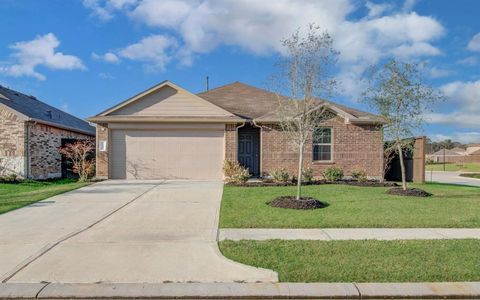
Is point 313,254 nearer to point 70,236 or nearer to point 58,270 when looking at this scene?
point 58,270

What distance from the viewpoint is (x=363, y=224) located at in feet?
26.3

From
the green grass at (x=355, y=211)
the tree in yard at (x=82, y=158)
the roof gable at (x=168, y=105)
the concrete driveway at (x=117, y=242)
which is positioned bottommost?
the concrete driveway at (x=117, y=242)

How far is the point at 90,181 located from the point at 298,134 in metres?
9.76

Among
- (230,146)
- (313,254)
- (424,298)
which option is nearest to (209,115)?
(230,146)

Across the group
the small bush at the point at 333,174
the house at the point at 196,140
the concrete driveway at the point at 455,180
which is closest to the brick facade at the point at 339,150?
the house at the point at 196,140

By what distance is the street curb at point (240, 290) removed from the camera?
14.7 ft

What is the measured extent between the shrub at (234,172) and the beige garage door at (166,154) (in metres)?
0.88

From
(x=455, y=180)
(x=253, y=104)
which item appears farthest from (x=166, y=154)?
(x=455, y=180)

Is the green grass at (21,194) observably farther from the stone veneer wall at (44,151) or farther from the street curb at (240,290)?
the street curb at (240,290)

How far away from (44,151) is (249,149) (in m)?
10.2

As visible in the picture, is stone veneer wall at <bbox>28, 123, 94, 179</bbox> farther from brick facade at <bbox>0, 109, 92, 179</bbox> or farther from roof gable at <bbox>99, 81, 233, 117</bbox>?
roof gable at <bbox>99, 81, 233, 117</bbox>

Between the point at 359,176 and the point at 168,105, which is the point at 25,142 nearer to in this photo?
the point at 168,105

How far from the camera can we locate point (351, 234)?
723 cm

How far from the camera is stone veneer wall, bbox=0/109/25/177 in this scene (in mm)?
17797
